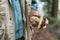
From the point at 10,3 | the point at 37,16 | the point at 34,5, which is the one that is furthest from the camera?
the point at 34,5

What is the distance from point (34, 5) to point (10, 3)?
373mm

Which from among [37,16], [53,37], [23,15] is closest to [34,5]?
[37,16]

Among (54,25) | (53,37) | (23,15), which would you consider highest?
(23,15)

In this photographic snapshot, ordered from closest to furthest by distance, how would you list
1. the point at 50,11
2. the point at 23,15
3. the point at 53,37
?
the point at 23,15
the point at 50,11
the point at 53,37

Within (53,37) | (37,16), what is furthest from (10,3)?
(53,37)

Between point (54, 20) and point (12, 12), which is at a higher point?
point (12, 12)

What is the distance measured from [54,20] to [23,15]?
1.33m

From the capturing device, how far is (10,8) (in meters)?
1.09

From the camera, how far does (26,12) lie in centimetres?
120

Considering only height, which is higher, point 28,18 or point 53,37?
point 28,18

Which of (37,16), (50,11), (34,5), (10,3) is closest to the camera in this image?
(10,3)

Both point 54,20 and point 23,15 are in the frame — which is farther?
point 54,20

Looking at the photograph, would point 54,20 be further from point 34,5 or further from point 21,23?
point 21,23

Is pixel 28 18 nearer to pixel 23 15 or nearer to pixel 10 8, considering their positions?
pixel 23 15
